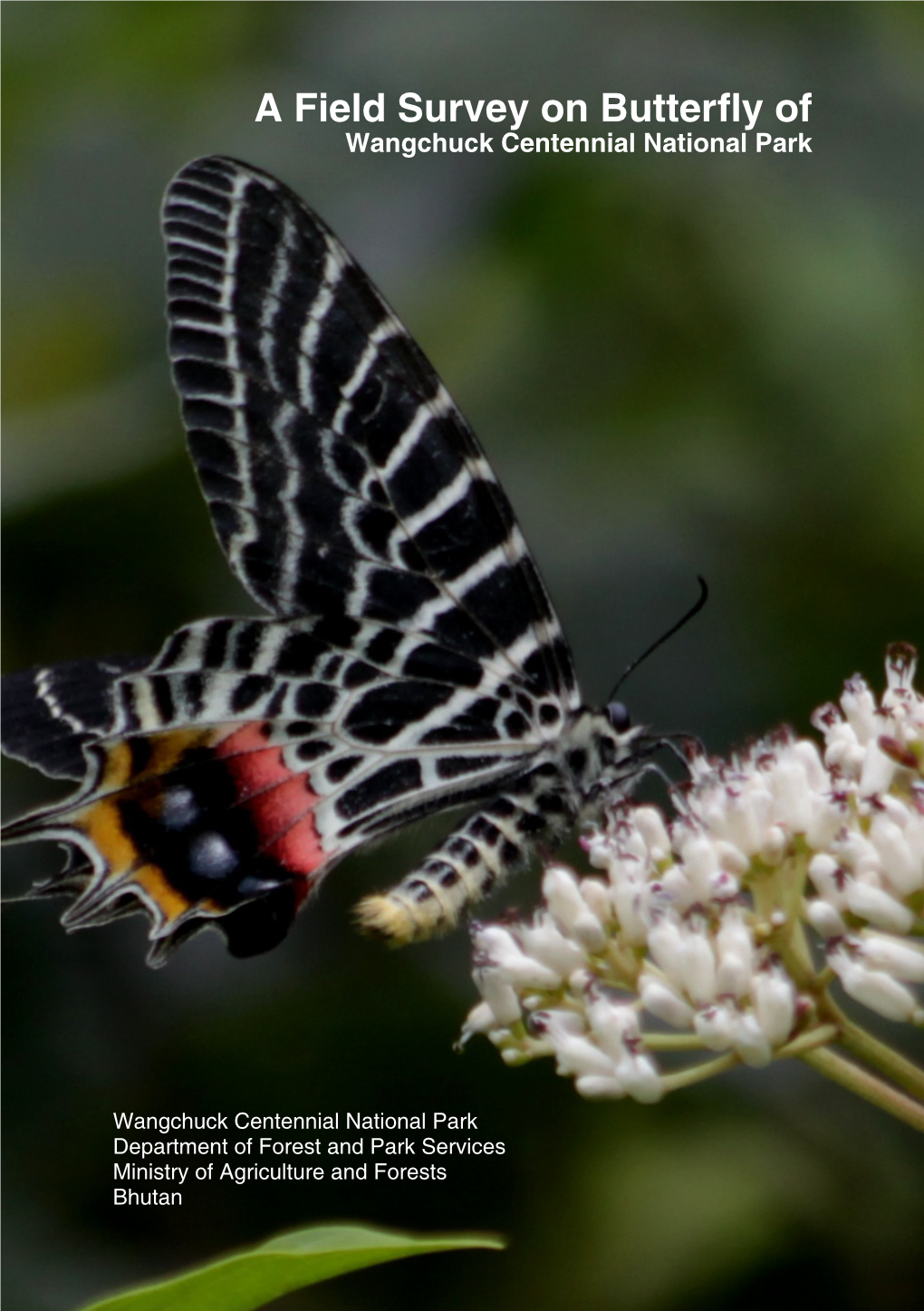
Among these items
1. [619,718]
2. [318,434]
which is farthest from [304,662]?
[619,718]

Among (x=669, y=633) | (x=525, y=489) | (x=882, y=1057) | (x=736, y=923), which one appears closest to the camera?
(x=882, y=1057)

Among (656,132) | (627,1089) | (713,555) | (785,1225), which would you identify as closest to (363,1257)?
(627,1089)

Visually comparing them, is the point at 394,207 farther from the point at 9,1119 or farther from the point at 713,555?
the point at 9,1119

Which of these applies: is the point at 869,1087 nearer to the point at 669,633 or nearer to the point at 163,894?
the point at 163,894

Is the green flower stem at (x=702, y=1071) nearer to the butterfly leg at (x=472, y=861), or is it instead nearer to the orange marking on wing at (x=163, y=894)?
the butterfly leg at (x=472, y=861)

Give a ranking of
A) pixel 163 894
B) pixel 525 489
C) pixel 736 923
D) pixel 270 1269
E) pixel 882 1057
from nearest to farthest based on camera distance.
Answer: pixel 270 1269, pixel 882 1057, pixel 736 923, pixel 163 894, pixel 525 489

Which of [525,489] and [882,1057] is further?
[525,489]

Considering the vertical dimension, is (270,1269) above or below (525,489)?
below
